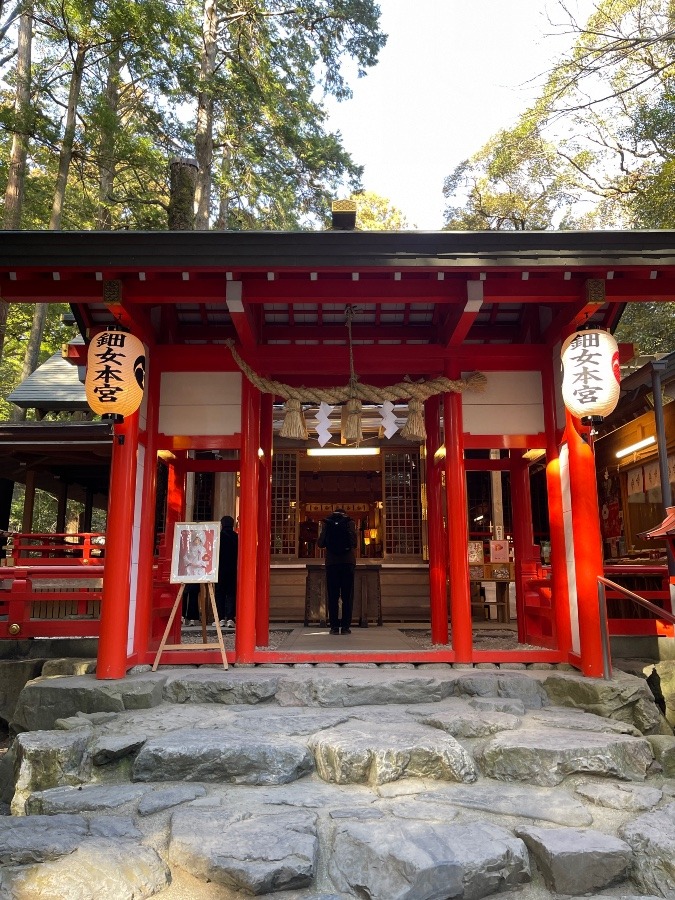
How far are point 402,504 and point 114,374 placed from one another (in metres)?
8.85

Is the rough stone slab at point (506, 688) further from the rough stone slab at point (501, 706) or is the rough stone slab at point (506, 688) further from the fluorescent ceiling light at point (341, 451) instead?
the fluorescent ceiling light at point (341, 451)

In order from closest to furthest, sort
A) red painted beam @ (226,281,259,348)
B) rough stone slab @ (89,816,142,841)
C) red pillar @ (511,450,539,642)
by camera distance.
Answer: rough stone slab @ (89,816,142,841), red painted beam @ (226,281,259,348), red pillar @ (511,450,539,642)

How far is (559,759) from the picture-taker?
4398 millimetres

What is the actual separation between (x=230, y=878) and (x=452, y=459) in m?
4.62

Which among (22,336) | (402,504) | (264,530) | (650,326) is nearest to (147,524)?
(264,530)

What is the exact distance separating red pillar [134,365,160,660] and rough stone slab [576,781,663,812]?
4499 millimetres

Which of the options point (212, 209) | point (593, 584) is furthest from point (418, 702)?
point (212, 209)

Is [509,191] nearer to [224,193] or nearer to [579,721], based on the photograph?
[224,193]

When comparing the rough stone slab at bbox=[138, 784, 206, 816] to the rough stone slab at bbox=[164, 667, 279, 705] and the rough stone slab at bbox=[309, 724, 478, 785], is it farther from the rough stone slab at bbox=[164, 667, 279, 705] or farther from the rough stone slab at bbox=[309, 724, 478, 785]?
the rough stone slab at bbox=[164, 667, 279, 705]

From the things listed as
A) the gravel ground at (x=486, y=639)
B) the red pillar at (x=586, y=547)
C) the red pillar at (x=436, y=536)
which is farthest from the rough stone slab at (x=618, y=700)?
the red pillar at (x=436, y=536)

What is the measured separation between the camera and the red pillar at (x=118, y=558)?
6.02 metres

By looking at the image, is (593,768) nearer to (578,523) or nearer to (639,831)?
(639,831)

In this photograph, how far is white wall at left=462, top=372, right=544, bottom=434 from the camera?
7.12m

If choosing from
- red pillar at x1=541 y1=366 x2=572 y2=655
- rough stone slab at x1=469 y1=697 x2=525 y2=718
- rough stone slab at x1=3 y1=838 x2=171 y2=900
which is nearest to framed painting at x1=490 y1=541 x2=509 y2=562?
red pillar at x1=541 y1=366 x2=572 y2=655
